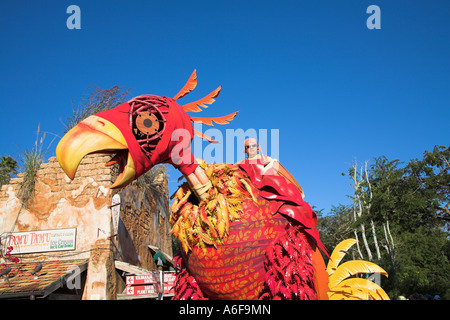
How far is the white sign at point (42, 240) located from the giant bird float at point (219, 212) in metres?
6.59

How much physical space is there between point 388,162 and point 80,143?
15.7 meters

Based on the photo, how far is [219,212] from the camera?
10.3ft

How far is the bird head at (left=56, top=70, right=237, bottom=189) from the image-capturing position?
272cm

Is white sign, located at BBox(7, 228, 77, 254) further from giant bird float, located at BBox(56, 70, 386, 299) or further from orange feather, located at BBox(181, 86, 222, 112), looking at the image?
orange feather, located at BBox(181, 86, 222, 112)

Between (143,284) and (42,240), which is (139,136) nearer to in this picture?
(143,284)

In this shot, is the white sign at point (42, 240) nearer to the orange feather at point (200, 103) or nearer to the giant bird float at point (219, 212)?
the giant bird float at point (219, 212)

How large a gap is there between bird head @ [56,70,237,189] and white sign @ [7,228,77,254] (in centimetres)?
697

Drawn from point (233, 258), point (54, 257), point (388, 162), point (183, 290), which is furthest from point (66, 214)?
point (388, 162)

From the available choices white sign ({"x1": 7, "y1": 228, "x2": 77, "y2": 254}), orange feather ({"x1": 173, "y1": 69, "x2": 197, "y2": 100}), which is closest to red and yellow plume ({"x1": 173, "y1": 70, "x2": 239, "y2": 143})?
orange feather ({"x1": 173, "y1": 69, "x2": 197, "y2": 100})

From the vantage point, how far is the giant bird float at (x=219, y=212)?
296 centimetres

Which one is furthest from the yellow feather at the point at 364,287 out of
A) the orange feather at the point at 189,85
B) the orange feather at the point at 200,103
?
the orange feather at the point at 189,85
